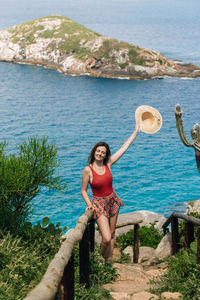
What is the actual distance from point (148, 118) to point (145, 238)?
5770 millimetres

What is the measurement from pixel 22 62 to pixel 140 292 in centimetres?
8291

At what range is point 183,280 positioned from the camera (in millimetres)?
6516

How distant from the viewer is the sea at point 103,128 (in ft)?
90.6

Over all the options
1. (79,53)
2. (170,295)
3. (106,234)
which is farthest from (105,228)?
(79,53)

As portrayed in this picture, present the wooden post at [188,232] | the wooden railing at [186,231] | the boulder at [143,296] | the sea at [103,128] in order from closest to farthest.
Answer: the boulder at [143,296], the wooden railing at [186,231], the wooden post at [188,232], the sea at [103,128]

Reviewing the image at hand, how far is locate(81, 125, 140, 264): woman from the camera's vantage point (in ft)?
24.3

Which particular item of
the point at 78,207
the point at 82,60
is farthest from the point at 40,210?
the point at 82,60

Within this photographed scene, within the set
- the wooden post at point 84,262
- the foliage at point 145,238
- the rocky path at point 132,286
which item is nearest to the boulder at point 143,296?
the rocky path at point 132,286

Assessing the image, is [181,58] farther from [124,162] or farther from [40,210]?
[40,210]

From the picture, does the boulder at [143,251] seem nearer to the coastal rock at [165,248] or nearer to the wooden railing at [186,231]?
the coastal rock at [165,248]

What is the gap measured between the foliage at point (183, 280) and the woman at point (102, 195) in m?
1.17

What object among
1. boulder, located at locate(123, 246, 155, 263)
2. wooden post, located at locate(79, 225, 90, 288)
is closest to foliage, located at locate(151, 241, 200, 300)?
wooden post, located at locate(79, 225, 90, 288)

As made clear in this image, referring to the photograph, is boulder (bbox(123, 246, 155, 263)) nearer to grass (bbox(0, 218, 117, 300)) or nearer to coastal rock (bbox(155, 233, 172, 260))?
coastal rock (bbox(155, 233, 172, 260))

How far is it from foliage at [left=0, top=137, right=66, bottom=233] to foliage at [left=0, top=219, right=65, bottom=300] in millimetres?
556
